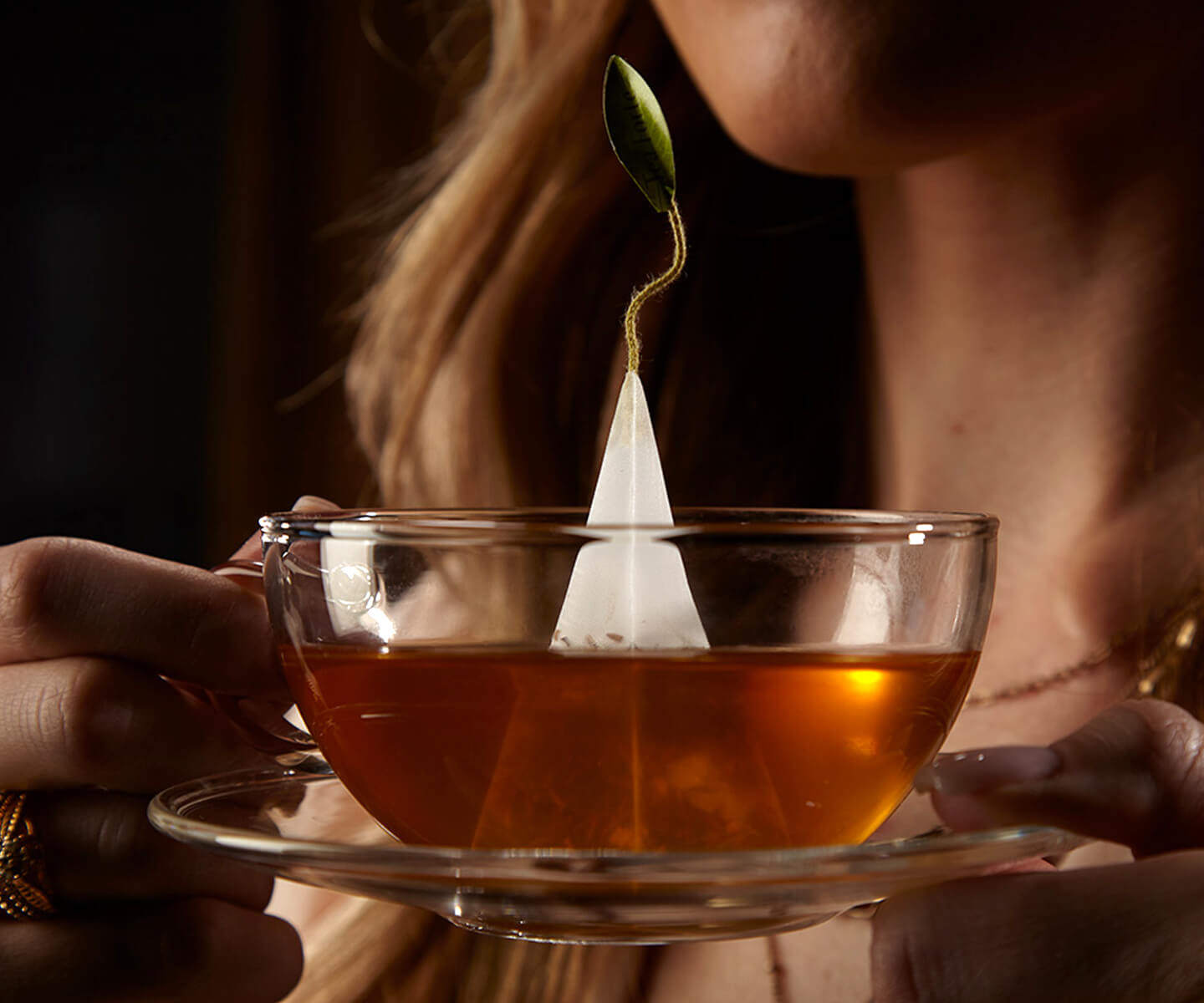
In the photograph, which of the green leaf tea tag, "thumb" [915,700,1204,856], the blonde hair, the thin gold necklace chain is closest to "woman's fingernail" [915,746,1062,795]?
"thumb" [915,700,1204,856]

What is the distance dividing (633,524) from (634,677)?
3 cm

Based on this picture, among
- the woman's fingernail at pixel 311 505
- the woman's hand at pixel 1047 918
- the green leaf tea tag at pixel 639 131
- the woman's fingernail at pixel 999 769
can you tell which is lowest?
the woman's hand at pixel 1047 918

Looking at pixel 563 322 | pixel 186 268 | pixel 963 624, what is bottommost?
pixel 963 624

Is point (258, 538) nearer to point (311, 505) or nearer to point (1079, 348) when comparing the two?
point (311, 505)

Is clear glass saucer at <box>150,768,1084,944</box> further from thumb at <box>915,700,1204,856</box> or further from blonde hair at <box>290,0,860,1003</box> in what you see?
blonde hair at <box>290,0,860,1003</box>

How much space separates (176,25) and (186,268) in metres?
0.32

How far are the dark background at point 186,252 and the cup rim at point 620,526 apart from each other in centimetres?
136

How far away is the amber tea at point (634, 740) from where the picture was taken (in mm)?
264

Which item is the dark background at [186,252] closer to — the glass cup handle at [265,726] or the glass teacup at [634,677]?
the glass cup handle at [265,726]

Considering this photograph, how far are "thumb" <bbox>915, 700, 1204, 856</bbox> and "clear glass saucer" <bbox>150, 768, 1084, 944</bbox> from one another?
0.08 feet

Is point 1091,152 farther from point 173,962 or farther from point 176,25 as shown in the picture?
point 176,25

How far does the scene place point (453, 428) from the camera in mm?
832

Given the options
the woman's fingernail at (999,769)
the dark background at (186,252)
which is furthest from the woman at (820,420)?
the dark background at (186,252)

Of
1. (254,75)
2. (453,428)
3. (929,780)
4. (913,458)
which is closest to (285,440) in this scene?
(254,75)
